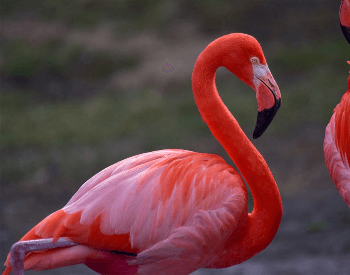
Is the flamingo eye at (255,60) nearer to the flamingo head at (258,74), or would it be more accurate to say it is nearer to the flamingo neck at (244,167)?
the flamingo head at (258,74)

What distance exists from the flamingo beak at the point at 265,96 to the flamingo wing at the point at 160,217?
32cm

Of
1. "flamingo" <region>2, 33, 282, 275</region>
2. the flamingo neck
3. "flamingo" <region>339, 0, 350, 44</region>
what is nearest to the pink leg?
"flamingo" <region>2, 33, 282, 275</region>

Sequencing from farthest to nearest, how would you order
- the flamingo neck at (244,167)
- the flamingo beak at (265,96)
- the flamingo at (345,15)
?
the flamingo at (345,15) < the flamingo neck at (244,167) < the flamingo beak at (265,96)

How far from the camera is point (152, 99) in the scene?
23.5 ft

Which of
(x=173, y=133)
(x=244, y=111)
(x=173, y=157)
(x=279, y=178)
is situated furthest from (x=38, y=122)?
(x=173, y=157)

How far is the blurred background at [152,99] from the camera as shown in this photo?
4891 millimetres

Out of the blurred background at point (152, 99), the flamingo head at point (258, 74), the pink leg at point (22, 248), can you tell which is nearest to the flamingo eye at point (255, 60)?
the flamingo head at point (258, 74)

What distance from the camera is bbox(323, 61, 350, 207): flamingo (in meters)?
2.90

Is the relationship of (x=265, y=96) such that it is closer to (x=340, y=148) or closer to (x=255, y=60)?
(x=255, y=60)

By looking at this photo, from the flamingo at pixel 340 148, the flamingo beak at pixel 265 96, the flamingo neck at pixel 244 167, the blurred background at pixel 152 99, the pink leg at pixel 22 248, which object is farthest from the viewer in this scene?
the blurred background at pixel 152 99

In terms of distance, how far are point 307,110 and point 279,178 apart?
1498 mm

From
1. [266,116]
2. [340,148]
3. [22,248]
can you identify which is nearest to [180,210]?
[266,116]

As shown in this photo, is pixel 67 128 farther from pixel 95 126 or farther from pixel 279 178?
pixel 279 178

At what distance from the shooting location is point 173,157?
2656 millimetres
